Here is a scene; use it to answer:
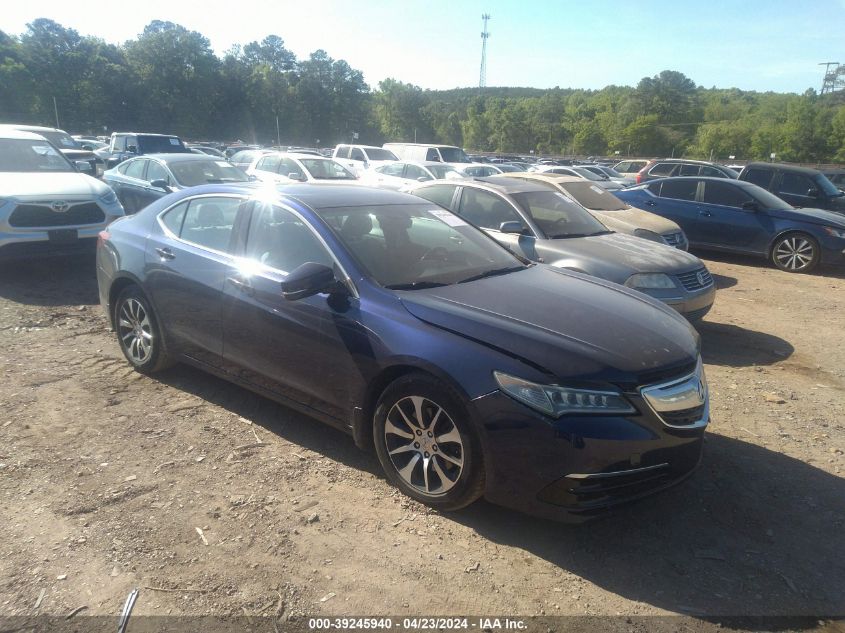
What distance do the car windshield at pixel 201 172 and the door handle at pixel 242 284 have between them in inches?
266

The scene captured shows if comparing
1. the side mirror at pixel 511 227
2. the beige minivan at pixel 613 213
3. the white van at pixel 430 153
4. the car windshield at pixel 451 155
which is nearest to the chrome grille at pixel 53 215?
the side mirror at pixel 511 227

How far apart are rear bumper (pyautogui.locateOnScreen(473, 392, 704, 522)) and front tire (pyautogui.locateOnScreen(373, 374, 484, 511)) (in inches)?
4.7

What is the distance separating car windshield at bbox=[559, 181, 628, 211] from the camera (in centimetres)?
912

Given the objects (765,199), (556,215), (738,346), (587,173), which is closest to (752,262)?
(765,199)

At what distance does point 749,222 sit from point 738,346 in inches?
217

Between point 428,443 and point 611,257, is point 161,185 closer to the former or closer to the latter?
point 611,257

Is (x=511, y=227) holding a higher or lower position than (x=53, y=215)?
higher

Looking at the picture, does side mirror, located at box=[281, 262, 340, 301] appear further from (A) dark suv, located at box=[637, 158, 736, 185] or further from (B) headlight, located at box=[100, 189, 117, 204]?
(A) dark suv, located at box=[637, 158, 736, 185]

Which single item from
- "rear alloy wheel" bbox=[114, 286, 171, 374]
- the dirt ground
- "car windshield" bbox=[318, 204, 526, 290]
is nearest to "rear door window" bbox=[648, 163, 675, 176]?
the dirt ground

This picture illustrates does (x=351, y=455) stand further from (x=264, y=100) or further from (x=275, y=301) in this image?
(x=264, y=100)

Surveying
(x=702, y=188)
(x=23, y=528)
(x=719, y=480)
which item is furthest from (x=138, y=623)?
Answer: (x=702, y=188)

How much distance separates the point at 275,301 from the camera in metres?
3.86

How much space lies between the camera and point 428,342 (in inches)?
124

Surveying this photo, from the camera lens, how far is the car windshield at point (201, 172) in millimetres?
10328
